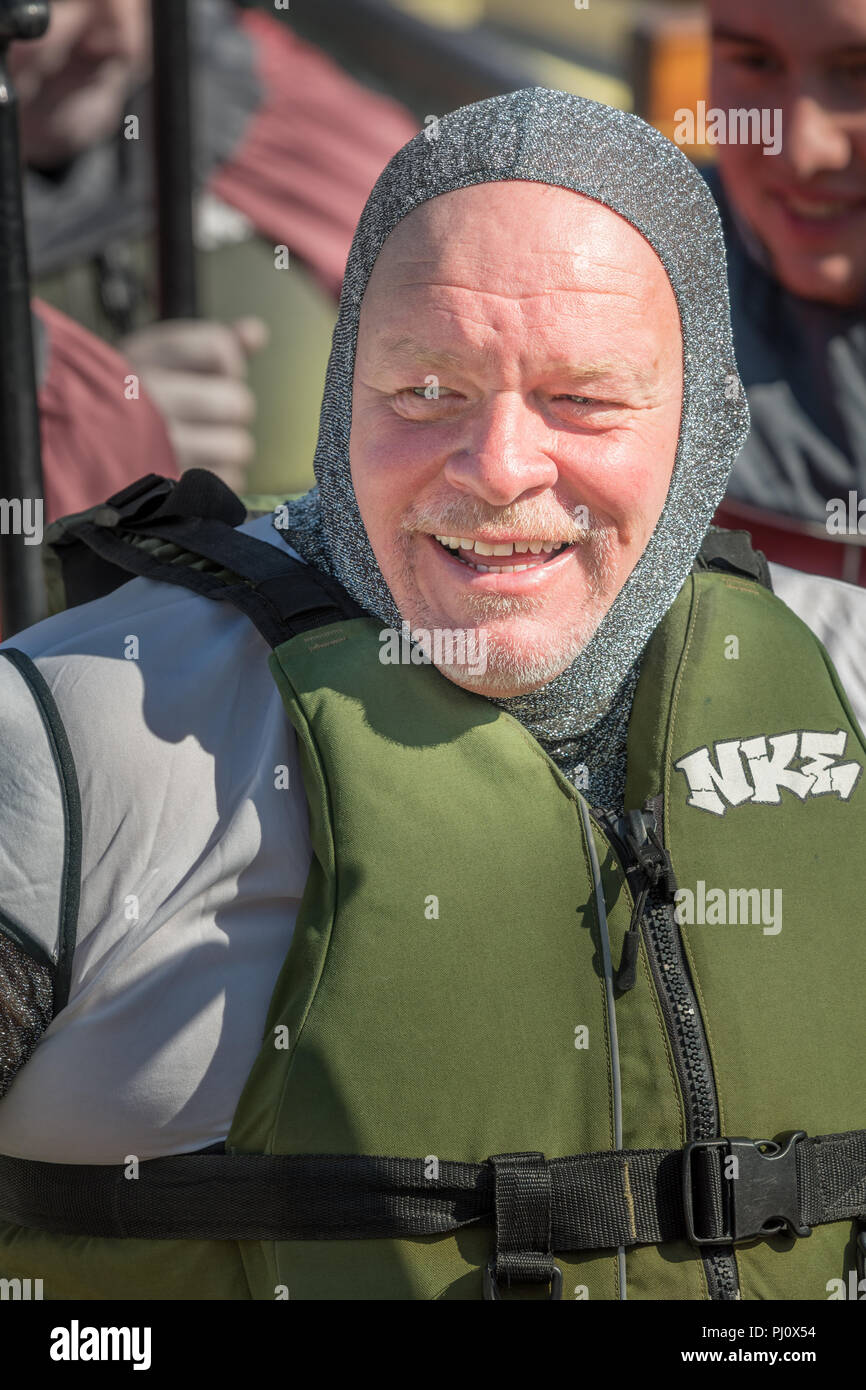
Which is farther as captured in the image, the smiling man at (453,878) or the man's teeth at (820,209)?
the man's teeth at (820,209)

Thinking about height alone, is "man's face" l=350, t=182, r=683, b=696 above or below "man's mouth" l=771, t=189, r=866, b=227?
below

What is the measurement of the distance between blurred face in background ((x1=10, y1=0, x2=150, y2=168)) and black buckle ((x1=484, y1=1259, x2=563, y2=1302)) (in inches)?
115

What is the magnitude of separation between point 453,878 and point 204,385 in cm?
240

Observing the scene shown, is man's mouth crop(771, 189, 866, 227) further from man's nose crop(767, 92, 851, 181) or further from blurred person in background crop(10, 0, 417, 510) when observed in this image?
blurred person in background crop(10, 0, 417, 510)

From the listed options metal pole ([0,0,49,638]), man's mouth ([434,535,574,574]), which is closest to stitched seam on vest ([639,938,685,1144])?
man's mouth ([434,535,574,574])

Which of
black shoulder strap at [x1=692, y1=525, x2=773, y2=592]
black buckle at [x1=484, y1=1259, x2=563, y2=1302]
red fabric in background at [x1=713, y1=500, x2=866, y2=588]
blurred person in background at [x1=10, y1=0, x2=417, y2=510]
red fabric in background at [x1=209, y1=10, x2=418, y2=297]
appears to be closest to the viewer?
black buckle at [x1=484, y1=1259, x2=563, y2=1302]

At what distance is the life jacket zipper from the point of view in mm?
1535

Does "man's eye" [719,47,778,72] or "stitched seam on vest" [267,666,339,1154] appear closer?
"stitched seam on vest" [267,666,339,1154]

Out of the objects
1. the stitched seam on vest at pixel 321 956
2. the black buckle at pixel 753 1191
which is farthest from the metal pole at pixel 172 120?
the black buckle at pixel 753 1191

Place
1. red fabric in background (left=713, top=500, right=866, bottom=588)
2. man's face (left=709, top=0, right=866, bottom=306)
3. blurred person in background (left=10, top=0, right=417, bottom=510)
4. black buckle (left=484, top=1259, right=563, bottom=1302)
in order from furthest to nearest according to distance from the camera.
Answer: blurred person in background (left=10, top=0, right=417, bottom=510) < red fabric in background (left=713, top=500, right=866, bottom=588) < man's face (left=709, top=0, right=866, bottom=306) < black buckle (left=484, top=1259, right=563, bottom=1302)

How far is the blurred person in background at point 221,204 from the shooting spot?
3.59m

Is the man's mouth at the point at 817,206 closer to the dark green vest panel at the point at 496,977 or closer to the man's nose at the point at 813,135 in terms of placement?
the man's nose at the point at 813,135

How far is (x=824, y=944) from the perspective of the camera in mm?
1626

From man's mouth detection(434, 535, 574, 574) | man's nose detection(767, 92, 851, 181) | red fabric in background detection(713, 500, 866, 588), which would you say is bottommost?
man's mouth detection(434, 535, 574, 574)
